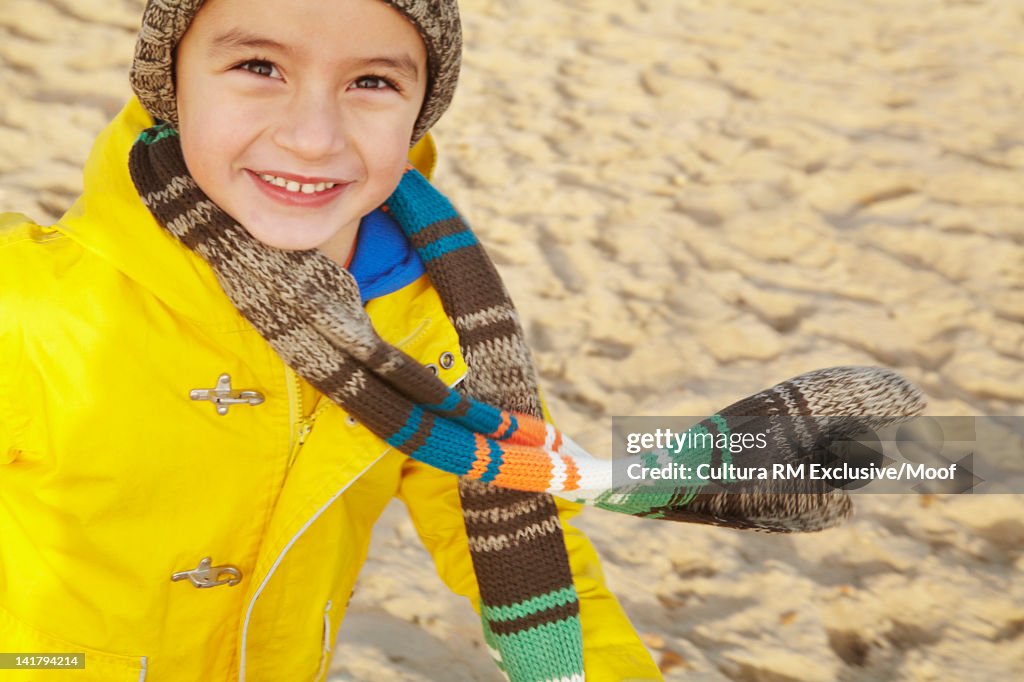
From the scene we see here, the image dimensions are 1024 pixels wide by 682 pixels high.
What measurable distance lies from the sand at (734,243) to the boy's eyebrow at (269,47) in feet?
3.42

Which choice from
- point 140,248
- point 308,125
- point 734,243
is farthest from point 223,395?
point 734,243

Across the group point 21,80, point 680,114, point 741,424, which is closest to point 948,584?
point 741,424

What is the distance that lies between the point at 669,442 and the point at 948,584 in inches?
36.8

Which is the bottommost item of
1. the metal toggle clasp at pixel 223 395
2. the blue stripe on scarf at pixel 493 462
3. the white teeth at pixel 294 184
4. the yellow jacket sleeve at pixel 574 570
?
the yellow jacket sleeve at pixel 574 570

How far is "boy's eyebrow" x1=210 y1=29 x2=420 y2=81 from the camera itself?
42.8 inches

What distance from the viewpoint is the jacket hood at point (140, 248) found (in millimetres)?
1124

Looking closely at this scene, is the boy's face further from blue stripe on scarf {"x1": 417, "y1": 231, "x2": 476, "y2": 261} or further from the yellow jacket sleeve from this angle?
the yellow jacket sleeve

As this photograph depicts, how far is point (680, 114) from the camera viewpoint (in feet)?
11.3

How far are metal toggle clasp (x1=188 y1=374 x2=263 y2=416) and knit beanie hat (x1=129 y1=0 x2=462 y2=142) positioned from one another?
352mm

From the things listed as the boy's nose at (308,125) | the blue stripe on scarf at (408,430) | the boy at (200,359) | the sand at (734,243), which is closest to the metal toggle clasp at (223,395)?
the boy at (200,359)

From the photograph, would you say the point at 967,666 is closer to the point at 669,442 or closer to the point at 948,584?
the point at 948,584

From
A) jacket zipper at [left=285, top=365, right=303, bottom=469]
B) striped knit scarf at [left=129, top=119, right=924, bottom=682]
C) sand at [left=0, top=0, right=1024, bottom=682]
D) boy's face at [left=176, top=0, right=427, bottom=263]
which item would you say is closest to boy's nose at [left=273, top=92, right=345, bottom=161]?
boy's face at [left=176, top=0, right=427, bottom=263]

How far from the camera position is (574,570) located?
1397 millimetres

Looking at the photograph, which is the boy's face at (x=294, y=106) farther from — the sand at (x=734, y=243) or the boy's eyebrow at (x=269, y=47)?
the sand at (x=734, y=243)
